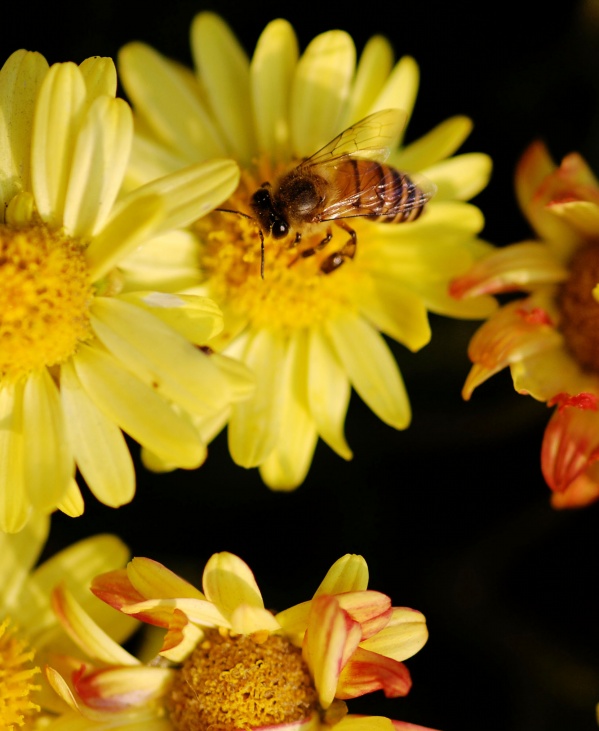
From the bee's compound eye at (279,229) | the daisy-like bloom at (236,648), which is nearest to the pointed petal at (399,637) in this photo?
→ the daisy-like bloom at (236,648)

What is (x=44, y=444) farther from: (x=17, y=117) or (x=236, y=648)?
(x=17, y=117)

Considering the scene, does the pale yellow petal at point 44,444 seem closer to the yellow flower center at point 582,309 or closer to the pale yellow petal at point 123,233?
the pale yellow petal at point 123,233

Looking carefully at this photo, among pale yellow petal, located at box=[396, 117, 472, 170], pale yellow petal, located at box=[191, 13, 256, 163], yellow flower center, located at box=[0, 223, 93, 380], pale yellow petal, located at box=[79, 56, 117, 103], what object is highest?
pale yellow petal, located at box=[79, 56, 117, 103]

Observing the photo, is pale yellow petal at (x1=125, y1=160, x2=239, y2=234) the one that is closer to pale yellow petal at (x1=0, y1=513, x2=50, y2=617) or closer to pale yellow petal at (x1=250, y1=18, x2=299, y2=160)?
pale yellow petal at (x1=250, y1=18, x2=299, y2=160)

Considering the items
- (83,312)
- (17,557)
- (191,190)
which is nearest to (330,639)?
(83,312)

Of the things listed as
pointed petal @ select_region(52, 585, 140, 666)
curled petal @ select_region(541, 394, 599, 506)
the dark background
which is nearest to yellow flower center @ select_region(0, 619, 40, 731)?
pointed petal @ select_region(52, 585, 140, 666)

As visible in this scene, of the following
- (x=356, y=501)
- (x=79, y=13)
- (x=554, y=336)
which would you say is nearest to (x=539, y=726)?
(x=356, y=501)
